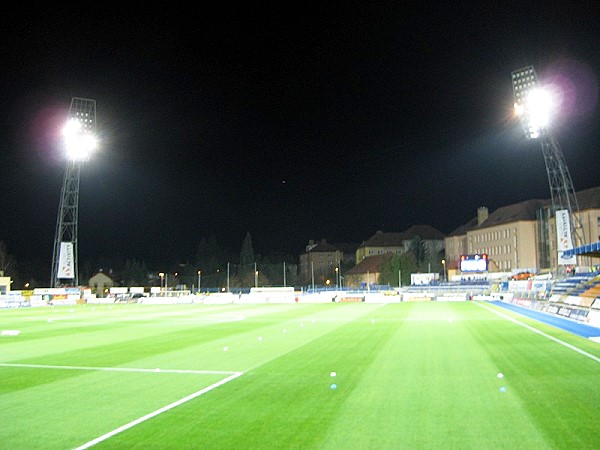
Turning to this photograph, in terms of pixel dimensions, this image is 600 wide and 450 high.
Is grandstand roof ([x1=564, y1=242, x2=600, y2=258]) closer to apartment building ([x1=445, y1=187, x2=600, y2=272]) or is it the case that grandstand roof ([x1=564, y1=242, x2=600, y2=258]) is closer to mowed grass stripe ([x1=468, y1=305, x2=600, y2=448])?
mowed grass stripe ([x1=468, y1=305, x2=600, y2=448])

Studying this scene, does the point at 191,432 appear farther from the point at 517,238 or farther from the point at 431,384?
the point at 517,238

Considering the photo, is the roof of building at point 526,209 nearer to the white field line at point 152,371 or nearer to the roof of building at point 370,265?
the roof of building at point 370,265

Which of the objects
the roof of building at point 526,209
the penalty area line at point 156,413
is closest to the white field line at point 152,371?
the penalty area line at point 156,413

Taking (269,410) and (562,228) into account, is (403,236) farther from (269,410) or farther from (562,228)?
(269,410)

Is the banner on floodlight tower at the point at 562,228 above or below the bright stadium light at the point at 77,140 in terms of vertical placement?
below

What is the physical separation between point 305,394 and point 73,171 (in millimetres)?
64211

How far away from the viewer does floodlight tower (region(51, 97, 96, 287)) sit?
5888 centimetres

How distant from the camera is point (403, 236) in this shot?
15550cm

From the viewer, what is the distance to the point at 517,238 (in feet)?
344

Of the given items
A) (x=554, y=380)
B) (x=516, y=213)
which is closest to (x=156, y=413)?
(x=554, y=380)

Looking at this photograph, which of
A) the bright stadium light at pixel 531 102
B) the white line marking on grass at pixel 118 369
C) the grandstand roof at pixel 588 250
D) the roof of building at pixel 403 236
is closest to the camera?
the white line marking on grass at pixel 118 369

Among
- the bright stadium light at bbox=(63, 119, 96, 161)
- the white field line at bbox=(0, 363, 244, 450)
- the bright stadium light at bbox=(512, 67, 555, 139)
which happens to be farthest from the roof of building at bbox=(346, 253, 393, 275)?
the white field line at bbox=(0, 363, 244, 450)

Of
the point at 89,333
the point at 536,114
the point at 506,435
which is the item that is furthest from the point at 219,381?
the point at 536,114

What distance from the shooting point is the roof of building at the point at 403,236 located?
153625mm
